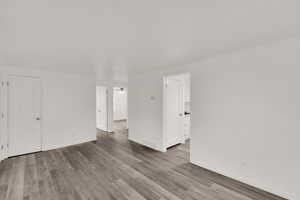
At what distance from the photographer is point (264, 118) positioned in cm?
217

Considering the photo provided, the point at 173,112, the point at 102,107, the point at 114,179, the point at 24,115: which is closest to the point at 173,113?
the point at 173,112

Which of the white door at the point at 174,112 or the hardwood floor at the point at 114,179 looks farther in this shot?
the white door at the point at 174,112

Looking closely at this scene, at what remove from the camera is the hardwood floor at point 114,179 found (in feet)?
6.93

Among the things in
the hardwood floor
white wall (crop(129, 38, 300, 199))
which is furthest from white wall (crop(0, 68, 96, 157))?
white wall (crop(129, 38, 300, 199))

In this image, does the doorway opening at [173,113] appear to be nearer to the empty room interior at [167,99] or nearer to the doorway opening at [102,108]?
the empty room interior at [167,99]

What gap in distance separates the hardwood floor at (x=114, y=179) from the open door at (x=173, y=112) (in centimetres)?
59

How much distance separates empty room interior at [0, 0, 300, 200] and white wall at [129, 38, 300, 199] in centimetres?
1

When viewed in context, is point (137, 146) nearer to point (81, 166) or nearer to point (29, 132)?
point (81, 166)

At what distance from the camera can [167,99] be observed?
388 centimetres

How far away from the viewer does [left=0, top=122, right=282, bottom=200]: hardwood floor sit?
6.93 ft

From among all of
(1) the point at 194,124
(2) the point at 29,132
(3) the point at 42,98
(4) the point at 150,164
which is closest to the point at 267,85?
(1) the point at 194,124

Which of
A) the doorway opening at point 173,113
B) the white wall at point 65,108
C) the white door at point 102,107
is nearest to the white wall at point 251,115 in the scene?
the doorway opening at point 173,113

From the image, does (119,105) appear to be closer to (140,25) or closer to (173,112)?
(173,112)

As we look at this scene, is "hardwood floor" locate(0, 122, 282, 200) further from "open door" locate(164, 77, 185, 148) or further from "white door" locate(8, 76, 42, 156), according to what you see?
"open door" locate(164, 77, 185, 148)
